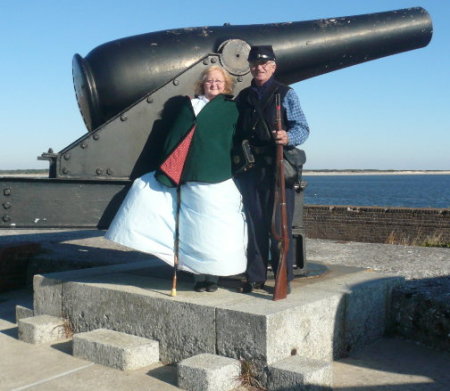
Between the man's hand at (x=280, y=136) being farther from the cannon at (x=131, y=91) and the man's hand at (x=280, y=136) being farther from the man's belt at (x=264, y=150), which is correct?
the cannon at (x=131, y=91)

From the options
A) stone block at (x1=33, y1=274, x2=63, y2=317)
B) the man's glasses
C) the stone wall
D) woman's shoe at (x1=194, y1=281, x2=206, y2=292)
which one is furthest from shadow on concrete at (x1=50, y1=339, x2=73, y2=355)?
the stone wall

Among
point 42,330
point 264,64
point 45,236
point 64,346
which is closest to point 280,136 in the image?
point 264,64

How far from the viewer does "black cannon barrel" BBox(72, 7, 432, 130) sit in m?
4.89

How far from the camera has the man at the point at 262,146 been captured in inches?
160

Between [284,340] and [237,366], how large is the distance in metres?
A: 0.30

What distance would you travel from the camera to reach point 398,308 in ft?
15.1

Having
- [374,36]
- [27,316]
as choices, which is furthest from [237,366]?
[374,36]

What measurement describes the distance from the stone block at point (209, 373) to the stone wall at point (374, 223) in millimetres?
11852

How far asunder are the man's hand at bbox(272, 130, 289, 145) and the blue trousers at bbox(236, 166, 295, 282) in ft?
0.81

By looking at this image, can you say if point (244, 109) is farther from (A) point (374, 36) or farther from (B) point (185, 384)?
(A) point (374, 36)

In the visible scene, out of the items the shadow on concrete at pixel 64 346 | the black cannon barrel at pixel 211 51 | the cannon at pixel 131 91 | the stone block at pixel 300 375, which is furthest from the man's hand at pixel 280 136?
the shadow on concrete at pixel 64 346

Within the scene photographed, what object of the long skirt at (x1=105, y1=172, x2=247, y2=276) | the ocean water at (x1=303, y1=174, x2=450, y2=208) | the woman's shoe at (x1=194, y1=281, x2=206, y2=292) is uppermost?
the long skirt at (x1=105, y1=172, x2=247, y2=276)

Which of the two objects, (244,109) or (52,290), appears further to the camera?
(52,290)

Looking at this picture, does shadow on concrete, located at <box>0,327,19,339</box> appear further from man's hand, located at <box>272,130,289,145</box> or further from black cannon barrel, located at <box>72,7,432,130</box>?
man's hand, located at <box>272,130,289,145</box>
